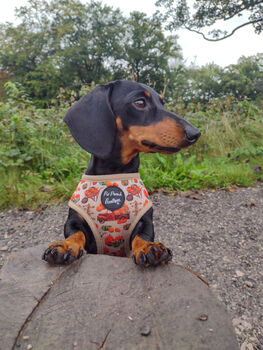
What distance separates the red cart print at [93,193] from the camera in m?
1.62

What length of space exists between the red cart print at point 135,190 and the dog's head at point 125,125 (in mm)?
167

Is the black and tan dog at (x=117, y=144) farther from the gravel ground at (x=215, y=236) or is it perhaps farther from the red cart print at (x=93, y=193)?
the gravel ground at (x=215, y=236)

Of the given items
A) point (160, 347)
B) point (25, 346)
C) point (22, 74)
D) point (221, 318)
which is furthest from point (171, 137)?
point (22, 74)

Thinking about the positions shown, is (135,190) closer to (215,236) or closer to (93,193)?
(93,193)

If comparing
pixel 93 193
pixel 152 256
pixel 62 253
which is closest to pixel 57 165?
pixel 93 193

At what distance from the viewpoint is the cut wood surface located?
34.9 inches

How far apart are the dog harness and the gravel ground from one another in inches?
39.8

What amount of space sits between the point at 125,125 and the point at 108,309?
103cm

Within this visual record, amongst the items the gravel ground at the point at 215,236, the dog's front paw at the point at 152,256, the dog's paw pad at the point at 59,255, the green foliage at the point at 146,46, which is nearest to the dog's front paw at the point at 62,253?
the dog's paw pad at the point at 59,255

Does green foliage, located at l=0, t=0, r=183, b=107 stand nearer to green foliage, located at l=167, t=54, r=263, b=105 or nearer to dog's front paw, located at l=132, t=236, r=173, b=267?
green foliage, located at l=167, t=54, r=263, b=105

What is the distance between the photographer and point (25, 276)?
1.20 m

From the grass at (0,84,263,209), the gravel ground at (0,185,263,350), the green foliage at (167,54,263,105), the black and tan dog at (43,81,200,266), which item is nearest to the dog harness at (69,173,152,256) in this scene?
the black and tan dog at (43,81,200,266)

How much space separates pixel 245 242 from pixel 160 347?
2186 mm

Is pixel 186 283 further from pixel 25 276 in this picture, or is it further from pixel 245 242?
pixel 245 242
